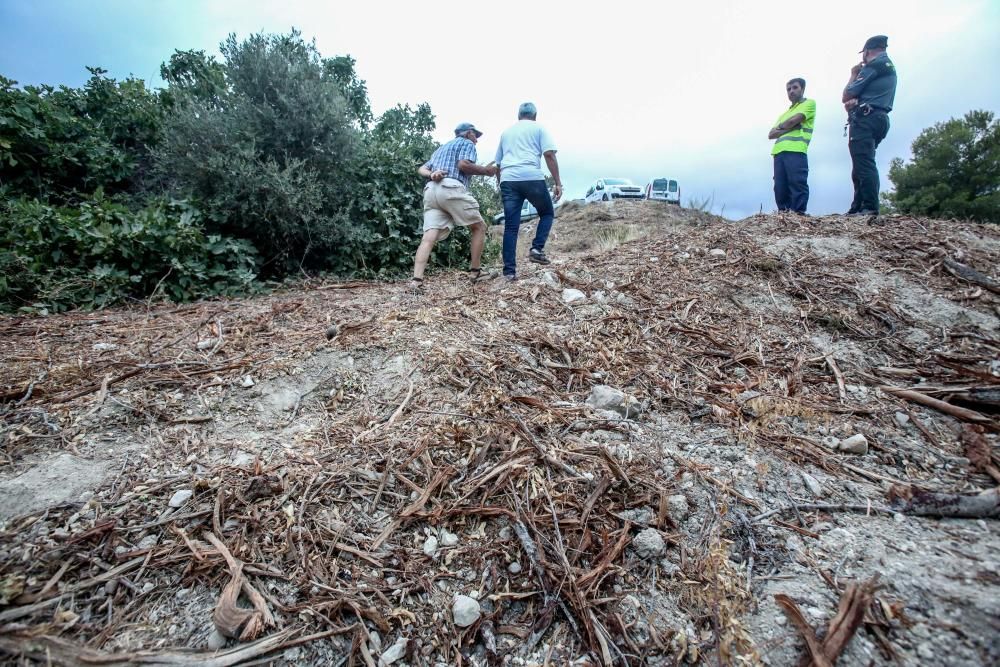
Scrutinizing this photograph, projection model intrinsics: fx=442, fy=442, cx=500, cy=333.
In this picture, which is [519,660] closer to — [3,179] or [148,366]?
[148,366]

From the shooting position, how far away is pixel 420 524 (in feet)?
5.07

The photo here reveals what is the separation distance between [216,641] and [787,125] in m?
6.36

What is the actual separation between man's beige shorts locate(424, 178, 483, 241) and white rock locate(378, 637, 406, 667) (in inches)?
153

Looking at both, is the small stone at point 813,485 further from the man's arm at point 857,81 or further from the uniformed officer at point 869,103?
the man's arm at point 857,81

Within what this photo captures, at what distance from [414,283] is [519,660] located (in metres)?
3.63

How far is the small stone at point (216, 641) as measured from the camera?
116 cm

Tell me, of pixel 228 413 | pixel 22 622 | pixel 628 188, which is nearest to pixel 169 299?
pixel 228 413

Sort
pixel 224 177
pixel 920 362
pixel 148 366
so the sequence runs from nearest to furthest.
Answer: pixel 148 366 < pixel 920 362 < pixel 224 177

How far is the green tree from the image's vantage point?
50.5 feet

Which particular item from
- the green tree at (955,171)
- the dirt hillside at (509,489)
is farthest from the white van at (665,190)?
the dirt hillside at (509,489)

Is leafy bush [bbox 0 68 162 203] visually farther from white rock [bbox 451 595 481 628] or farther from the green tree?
the green tree

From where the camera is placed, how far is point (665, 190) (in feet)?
51.0

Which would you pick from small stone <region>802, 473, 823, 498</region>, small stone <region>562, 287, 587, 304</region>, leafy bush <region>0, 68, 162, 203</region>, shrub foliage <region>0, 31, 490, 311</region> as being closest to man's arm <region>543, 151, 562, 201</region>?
small stone <region>562, 287, 587, 304</region>

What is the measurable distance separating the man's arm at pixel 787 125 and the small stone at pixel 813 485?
478cm
